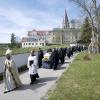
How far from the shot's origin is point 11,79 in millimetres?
14578

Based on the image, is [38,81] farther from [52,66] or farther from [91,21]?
[91,21]

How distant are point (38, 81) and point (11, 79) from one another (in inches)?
116

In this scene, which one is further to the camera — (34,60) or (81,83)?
(34,60)

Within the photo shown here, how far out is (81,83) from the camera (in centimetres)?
1565

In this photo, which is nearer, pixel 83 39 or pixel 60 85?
pixel 60 85

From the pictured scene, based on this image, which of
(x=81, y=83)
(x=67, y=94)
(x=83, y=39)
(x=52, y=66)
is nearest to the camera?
(x=67, y=94)

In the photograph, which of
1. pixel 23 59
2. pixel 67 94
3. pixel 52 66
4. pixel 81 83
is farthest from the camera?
pixel 23 59

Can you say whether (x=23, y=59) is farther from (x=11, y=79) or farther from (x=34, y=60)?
(x=11, y=79)

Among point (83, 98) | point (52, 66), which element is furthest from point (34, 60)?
point (52, 66)

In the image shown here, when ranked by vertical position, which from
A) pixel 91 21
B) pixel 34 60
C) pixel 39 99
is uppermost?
pixel 91 21

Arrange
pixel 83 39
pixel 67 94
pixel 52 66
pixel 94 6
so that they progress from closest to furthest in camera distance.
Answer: pixel 67 94
pixel 52 66
pixel 94 6
pixel 83 39

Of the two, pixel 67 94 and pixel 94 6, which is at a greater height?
pixel 94 6

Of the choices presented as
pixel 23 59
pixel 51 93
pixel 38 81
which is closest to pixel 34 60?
pixel 38 81

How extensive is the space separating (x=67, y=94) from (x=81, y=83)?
10.7 ft
